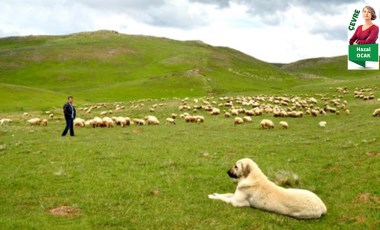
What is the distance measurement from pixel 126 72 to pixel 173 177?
356 feet

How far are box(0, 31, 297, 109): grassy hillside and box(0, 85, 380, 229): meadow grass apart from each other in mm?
52308

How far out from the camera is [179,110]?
46.2 meters

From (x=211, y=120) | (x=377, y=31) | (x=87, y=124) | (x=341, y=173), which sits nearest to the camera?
(x=341, y=173)

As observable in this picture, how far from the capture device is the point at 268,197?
11.9 meters

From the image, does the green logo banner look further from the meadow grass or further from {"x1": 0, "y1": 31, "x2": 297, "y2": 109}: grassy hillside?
{"x1": 0, "y1": 31, "x2": 297, "y2": 109}: grassy hillside

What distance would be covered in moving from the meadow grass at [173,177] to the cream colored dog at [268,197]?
0.27 m

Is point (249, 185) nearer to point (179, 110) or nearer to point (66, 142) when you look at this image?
point (66, 142)

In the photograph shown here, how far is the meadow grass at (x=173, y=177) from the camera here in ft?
36.6

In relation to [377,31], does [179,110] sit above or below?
below

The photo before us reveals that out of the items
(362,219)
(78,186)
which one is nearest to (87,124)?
(78,186)

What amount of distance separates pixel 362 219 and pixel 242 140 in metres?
14.3

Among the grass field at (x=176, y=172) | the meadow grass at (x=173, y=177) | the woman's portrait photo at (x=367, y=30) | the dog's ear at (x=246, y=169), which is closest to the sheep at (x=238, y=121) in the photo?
the grass field at (x=176, y=172)

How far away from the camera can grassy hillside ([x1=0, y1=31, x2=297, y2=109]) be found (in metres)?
87.6

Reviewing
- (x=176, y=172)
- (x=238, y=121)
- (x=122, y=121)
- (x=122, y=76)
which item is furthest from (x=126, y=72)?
(x=176, y=172)
